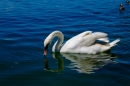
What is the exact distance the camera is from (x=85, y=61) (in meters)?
11.5

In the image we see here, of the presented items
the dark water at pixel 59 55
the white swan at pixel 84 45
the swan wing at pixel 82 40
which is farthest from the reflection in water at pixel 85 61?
the swan wing at pixel 82 40

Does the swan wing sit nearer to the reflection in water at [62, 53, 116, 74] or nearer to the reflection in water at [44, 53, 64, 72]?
the reflection in water at [62, 53, 116, 74]

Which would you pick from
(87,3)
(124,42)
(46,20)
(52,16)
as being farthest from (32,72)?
(87,3)

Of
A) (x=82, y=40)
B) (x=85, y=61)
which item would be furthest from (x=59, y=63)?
(x=82, y=40)

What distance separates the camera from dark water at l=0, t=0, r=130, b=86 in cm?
962

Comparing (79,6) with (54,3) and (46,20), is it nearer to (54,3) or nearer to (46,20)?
(54,3)

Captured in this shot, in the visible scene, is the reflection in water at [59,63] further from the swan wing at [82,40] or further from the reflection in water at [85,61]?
the swan wing at [82,40]

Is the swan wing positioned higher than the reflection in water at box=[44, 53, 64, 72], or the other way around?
the swan wing

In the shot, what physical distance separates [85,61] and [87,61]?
76 millimetres

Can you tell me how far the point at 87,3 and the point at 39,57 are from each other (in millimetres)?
15854

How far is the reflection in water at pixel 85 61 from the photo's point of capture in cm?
1060

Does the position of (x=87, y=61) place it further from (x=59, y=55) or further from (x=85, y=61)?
(x=59, y=55)

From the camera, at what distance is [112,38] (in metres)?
14.6

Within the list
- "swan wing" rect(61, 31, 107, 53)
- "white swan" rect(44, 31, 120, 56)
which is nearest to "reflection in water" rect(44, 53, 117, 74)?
"white swan" rect(44, 31, 120, 56)
